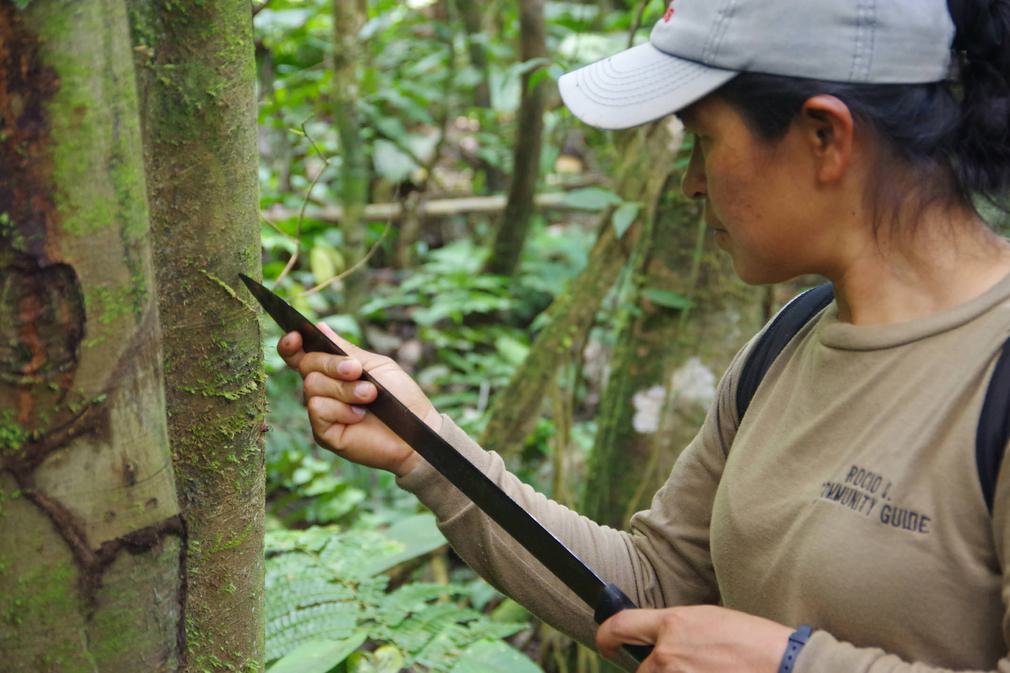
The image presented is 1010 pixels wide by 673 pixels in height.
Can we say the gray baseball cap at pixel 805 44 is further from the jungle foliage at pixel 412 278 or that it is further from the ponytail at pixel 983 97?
the jungle foliage at pixel 412 278

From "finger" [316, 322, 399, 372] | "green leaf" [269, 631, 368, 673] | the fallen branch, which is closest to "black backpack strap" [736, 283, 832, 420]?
"finger" [316, 322, 399, 372]

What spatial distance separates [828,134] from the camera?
1134mm

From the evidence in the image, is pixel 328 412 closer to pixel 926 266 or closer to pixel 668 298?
pixel 926 266

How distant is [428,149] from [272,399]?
106 inches

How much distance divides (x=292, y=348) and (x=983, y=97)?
0.94 metres

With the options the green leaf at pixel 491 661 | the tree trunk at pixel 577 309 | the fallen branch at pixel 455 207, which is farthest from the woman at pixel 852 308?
the fallen branch at pixel 455 207

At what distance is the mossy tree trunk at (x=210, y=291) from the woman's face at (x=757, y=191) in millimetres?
571

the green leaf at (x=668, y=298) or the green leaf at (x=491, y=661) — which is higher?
the green leaf at (x=668, y=298)

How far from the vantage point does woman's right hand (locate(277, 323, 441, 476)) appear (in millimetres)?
1344

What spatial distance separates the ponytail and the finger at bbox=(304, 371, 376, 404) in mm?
799

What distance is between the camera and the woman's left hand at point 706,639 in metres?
1.06

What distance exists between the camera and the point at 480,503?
1.31 meters

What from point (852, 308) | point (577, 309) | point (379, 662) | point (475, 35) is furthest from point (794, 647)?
point (475, 35)

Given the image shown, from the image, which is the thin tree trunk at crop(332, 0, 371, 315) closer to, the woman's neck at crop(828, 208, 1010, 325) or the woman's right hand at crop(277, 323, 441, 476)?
the woman's right hand at crop(277, 323, 441, 476)
